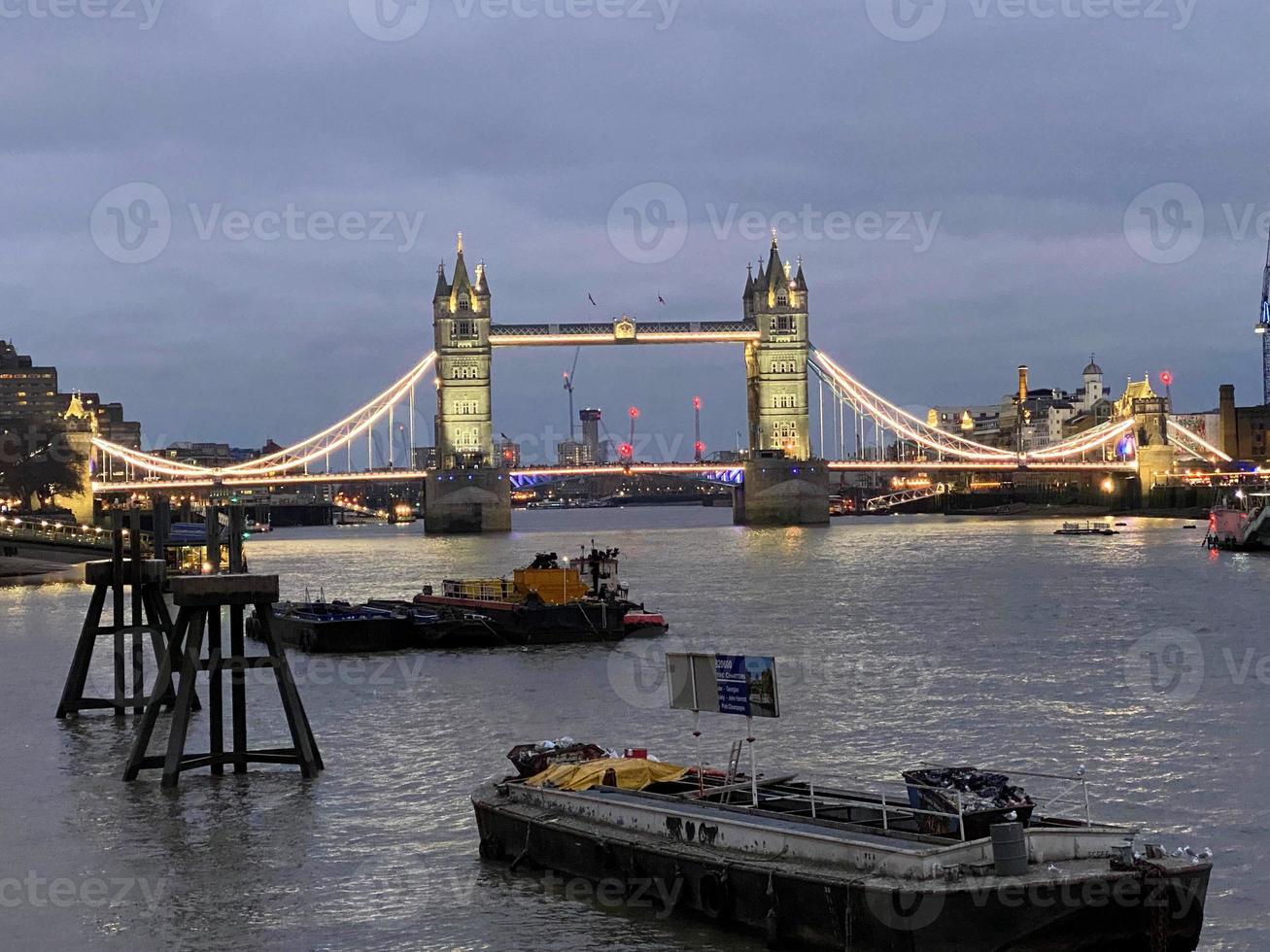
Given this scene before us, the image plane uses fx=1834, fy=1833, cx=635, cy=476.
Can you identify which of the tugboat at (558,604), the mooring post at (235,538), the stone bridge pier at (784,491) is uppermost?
the stone bridge pier at (784,491)

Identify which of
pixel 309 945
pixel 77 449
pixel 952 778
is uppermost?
pixel 77 449

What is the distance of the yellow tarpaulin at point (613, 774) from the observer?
56.0 ft

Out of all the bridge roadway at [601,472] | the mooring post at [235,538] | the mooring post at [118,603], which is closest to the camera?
the mooring post at [235,538]

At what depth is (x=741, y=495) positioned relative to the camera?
137750 mm

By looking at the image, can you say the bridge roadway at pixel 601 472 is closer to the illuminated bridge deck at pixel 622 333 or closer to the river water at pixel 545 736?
the illuminated bridge deck at pixel 622 333

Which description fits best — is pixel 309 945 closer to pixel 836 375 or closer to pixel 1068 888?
pixel 1068 888

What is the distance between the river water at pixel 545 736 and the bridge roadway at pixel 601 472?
199 ft

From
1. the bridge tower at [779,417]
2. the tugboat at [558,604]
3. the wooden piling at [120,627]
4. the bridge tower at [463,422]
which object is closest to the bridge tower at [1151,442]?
the bridge tower at [779,417]

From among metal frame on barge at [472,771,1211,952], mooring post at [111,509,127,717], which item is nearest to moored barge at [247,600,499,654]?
mooring post at [111,509,127,717]

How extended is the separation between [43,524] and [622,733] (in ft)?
182

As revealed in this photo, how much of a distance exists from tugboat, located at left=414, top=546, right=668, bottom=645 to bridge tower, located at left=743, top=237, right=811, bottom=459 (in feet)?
294

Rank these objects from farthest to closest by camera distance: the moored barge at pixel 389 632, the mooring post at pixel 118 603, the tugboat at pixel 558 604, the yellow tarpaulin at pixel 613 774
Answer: the tugboat at pixel 558 604 < the moored barge at pixel 389 632 < the mooring post at pixel 118 603 < the yellow tarpaulin at pixel 613 774

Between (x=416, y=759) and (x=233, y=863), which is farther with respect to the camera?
(x=416, y=759)

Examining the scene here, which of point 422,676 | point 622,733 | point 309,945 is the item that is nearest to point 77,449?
point 422,676
